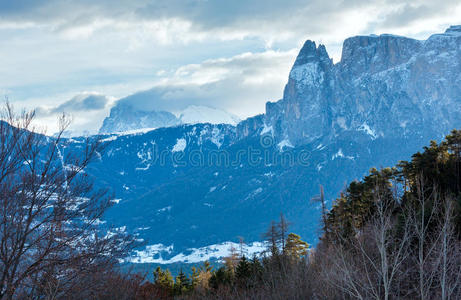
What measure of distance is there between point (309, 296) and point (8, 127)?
19.7 m

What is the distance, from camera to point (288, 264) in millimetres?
40688

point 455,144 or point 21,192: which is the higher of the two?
Answer: point 455,144

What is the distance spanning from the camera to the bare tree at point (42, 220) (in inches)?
615

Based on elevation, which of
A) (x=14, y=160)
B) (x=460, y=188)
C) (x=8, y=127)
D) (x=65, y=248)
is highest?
(x=460, y=188)

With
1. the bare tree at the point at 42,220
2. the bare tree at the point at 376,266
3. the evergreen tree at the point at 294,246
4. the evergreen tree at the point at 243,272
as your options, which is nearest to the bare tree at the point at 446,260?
the bare tree at the point at 376,266

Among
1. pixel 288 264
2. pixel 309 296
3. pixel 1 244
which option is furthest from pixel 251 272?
pixel 1 244

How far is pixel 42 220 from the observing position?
666 inches

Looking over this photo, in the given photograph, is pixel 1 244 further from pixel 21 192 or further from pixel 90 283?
pixel 90 283

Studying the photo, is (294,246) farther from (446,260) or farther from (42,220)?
(42,220)

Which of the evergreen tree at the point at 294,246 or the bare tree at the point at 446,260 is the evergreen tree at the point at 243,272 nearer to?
the evergreen tree at the point at 294,246

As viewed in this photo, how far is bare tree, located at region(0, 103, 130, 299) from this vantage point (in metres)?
15.6

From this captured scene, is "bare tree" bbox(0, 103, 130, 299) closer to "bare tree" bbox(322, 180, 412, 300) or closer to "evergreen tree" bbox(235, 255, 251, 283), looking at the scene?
"bare tree" bbox(322, 180, 412, 300)

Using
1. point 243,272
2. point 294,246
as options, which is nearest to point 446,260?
point 243,272

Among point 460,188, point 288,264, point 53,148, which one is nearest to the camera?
point 53,148
